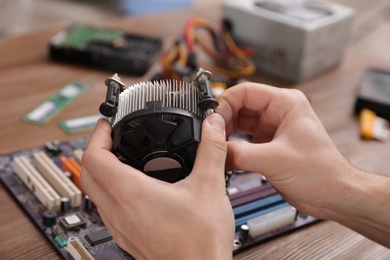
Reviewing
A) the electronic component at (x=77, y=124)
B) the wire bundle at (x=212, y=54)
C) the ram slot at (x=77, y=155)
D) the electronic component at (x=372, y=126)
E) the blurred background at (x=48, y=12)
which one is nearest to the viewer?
the ram slot at (x=77, y=155)

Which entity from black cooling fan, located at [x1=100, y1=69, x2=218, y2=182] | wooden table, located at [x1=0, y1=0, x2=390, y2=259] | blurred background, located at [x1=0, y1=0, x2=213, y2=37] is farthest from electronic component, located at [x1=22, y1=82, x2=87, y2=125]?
blurred background, located at [x1=0, y1=0, x2=213, y2=37]

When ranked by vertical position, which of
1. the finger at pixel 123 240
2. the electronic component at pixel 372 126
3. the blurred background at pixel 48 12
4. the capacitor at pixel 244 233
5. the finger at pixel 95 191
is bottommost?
the blurred background at pixel 48 12

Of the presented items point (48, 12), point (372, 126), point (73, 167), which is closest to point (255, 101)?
point (73, 167)

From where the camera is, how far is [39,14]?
3.51 metres

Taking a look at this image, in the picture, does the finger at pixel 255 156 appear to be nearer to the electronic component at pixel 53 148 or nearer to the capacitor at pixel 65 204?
the capacitor at pixel 65 204

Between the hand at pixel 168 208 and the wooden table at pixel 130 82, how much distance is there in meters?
0.19

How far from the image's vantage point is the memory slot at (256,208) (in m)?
0.87

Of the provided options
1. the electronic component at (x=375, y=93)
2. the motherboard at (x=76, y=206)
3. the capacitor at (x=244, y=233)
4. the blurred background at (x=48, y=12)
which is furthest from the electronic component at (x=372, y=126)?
the blurred background at (x=48, y=12)

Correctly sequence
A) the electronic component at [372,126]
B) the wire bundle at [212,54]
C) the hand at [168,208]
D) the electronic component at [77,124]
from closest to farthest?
the hand at [168,208], the electronic component at [77,124], the electronic component at [372,126], the wire bundle at [212,54]

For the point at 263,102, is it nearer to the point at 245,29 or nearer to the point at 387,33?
the point at 245,29

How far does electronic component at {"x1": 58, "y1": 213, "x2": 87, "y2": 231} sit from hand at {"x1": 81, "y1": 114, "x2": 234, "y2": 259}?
163 mm

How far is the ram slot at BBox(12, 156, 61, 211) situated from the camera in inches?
33.7

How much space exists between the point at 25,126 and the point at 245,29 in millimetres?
710

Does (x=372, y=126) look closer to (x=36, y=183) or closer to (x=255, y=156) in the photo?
(x=255, y=156)
